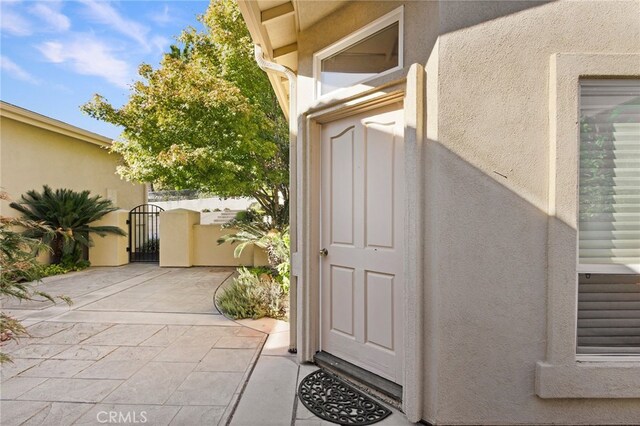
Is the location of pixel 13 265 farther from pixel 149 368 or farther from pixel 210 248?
pixel 210 248

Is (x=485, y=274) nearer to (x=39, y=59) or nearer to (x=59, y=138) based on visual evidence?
(x=39, y=59)

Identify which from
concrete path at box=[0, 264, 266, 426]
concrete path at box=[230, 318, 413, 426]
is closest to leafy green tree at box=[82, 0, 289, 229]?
concrete path at box=[0, 264, 266, 426]

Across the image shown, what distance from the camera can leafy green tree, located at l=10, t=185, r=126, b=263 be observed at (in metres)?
8.38

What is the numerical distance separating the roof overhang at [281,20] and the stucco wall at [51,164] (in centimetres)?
773

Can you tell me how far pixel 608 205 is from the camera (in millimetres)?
2387

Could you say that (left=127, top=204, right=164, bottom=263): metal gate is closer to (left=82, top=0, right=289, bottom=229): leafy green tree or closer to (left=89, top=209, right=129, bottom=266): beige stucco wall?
(left=89, top=209, right=129, bottom=266): beige stucco wall

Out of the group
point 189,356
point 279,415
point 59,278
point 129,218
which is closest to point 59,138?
point 129,218

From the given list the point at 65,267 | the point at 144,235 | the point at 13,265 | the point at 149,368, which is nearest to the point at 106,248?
the point at 65,267

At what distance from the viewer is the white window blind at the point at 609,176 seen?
236 cm

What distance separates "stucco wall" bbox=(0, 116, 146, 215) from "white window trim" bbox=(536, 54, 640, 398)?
10.3 meters

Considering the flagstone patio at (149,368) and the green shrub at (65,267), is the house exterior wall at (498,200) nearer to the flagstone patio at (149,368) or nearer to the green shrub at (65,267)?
the flagstone patio at (149,368)

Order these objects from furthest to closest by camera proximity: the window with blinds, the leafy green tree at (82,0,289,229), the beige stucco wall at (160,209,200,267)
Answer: the beige stucco wall at (160,209,200,267) < the leafy green tree at (82,0,289,229) < the window with blinds

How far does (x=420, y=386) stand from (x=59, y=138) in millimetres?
11969

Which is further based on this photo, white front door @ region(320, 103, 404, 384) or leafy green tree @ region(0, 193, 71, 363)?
white front door @ region(320, 103, 404, 384)
